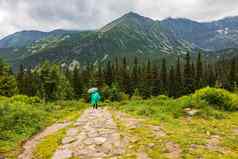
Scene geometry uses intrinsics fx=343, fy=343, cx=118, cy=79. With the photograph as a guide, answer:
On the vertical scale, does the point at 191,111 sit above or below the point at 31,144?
above

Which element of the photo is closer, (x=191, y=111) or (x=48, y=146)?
(x=48, y=146)

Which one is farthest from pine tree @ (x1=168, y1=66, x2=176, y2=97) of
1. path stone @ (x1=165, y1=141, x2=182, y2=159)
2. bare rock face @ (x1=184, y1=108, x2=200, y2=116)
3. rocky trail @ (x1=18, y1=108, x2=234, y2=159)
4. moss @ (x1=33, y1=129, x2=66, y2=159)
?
path stone @ (x1=165, y1=141, x2=182, y2=159)

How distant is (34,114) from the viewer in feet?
52.2

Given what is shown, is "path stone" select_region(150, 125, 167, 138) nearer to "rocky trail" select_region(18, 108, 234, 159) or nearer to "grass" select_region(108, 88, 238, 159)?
"rocky trail" select_region(18, 108, 234, 159)

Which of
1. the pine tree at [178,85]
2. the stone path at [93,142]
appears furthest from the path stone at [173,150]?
the pine tree at [178,85]

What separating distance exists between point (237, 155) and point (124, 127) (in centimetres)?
480

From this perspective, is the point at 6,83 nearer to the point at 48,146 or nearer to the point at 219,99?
the point at 219,99

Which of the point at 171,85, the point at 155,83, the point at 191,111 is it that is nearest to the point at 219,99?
the point at 191,111

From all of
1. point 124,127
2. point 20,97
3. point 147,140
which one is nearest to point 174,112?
point 124,127

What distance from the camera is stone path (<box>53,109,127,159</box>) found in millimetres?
8938

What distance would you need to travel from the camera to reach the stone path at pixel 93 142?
29.3ft

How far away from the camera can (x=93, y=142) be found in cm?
1021

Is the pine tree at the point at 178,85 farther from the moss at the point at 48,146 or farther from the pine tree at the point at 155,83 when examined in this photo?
the moss at the point at 48,146

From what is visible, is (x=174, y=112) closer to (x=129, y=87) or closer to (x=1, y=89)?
(x=1, y=89)
